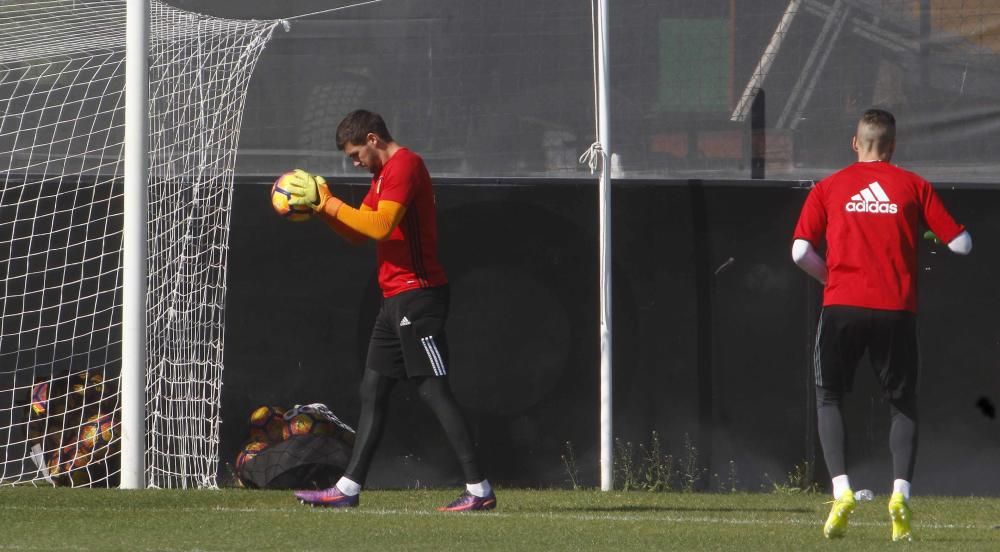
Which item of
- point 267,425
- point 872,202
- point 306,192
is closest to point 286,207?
point 306,192

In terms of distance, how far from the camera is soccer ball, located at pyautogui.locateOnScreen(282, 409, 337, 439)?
7.46 m

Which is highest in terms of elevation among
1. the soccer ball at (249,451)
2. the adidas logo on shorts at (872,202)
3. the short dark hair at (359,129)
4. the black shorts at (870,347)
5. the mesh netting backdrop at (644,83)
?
Answer: the mesh netting backdrop at (644,83)

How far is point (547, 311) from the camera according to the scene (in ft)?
26.4

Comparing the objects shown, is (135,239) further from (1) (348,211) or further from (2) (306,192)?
(1) (348,211)

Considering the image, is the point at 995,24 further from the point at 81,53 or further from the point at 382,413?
the point at 81,53

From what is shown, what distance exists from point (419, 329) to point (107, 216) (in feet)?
9.00

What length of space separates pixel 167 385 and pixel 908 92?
4624 millimetres

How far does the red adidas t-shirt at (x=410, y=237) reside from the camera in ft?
19.7

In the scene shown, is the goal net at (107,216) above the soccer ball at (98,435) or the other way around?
above

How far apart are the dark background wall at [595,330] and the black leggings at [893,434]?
2.54 m

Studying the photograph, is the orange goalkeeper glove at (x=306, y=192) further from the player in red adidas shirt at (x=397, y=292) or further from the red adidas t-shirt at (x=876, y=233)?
the red adidas t-shirt at (x=876, y=233)

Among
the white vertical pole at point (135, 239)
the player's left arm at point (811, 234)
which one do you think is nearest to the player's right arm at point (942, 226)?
the player's left arm at point (811, 234)

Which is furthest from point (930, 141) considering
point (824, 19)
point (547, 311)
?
point (547, 311)

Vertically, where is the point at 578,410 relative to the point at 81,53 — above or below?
below
